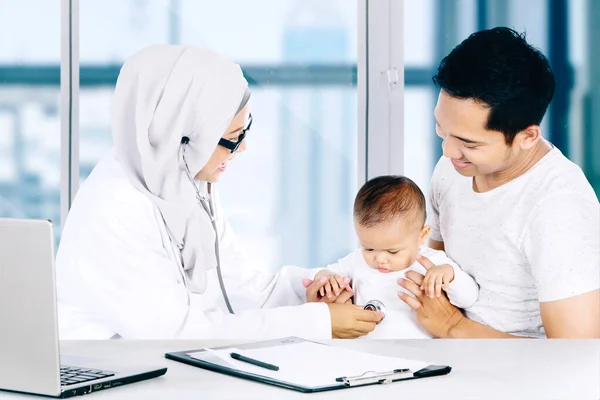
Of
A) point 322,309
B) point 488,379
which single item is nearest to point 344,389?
point 488,379

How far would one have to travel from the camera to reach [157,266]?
6.40ft

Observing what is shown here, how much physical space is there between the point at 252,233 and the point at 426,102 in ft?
2.89

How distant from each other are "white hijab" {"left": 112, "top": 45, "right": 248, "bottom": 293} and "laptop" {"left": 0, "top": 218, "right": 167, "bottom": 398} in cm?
102

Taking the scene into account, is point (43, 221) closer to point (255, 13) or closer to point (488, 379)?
point (488, 379)

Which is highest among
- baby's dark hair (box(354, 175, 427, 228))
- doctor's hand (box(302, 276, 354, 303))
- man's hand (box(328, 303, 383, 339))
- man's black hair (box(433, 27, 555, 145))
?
man's black hair (box(433, 27, 555, 145))

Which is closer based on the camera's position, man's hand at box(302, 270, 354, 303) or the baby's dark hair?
the baby's dark hair

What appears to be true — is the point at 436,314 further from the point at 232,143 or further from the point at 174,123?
the point at 174,123

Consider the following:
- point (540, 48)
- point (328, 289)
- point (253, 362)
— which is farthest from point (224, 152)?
point (540, 48)

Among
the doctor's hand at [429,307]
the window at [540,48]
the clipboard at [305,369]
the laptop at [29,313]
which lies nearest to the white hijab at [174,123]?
the doctor's hand at [429,307]

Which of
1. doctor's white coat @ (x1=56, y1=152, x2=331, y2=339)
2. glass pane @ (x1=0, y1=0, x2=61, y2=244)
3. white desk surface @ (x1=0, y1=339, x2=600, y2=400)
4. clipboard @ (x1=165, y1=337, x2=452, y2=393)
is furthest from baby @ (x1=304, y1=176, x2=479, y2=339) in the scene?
glass pane @ (x1=0, y1=0, x2=61, y2=244)

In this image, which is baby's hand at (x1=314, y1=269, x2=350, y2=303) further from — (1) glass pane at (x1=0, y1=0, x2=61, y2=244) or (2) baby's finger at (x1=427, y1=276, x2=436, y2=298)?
(1) glass pane at (x1=0, y1=0, x2=61, y2=244)

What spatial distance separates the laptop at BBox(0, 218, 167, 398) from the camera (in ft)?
3.17

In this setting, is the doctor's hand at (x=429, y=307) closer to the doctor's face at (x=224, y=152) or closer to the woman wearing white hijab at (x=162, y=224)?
the woman wearing white hijab at (x=162, y=224)

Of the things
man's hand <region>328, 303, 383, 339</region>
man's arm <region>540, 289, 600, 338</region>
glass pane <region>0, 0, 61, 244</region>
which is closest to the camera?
man's arm <region>540, 289, 600, 338</region>
